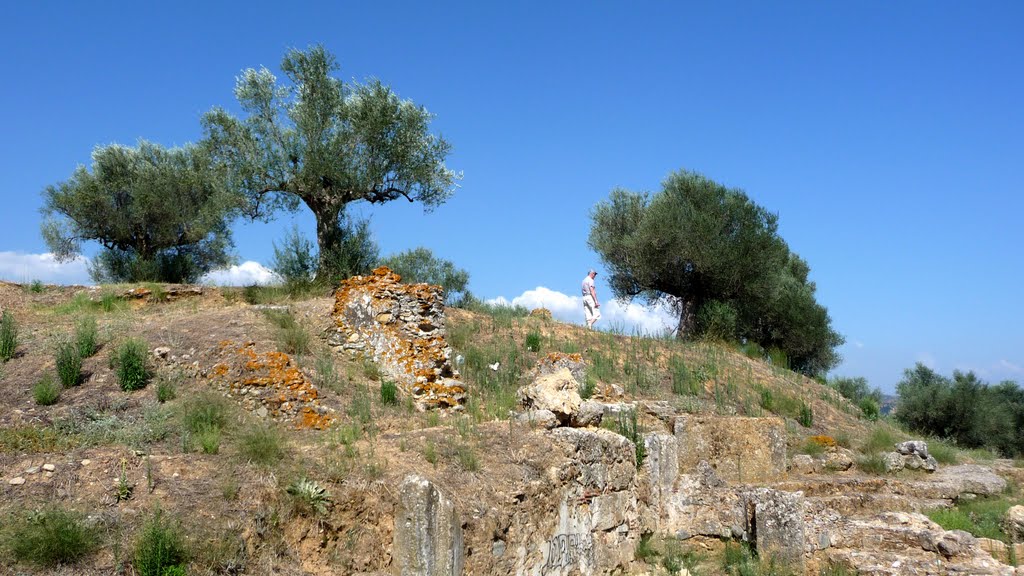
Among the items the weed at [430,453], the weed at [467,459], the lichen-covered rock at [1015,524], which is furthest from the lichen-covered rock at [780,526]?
the weed at [430,453]

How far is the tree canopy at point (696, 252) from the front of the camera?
897 inches

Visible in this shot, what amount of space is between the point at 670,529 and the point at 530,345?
21.1 feet

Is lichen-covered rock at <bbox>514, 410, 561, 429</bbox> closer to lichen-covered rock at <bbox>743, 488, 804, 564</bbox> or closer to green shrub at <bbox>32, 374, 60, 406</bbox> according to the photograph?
lichen-covered rock at <bbox>743, 488, 804, 564</bbox>

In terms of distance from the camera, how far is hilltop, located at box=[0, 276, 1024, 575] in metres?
5.38

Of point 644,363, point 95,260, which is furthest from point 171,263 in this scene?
point 644,363

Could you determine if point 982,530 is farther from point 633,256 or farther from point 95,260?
point 95,260

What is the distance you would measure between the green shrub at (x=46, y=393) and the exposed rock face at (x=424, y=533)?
5.07 m

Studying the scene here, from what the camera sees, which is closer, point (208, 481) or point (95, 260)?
point (208, 481)

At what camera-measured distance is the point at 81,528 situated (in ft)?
15.6

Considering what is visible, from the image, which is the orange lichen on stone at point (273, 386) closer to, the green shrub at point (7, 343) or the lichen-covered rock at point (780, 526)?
the green shrub at point (7, 343)

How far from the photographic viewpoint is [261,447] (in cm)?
598

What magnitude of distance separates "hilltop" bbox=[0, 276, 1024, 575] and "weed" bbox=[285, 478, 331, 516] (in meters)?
0.02

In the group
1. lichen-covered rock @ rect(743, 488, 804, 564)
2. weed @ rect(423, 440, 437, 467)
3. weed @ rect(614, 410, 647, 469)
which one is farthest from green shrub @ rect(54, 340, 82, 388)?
lichen-covered rock @ rect(743, 488, 804, 564)

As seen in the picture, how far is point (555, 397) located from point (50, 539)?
504 centimetres
